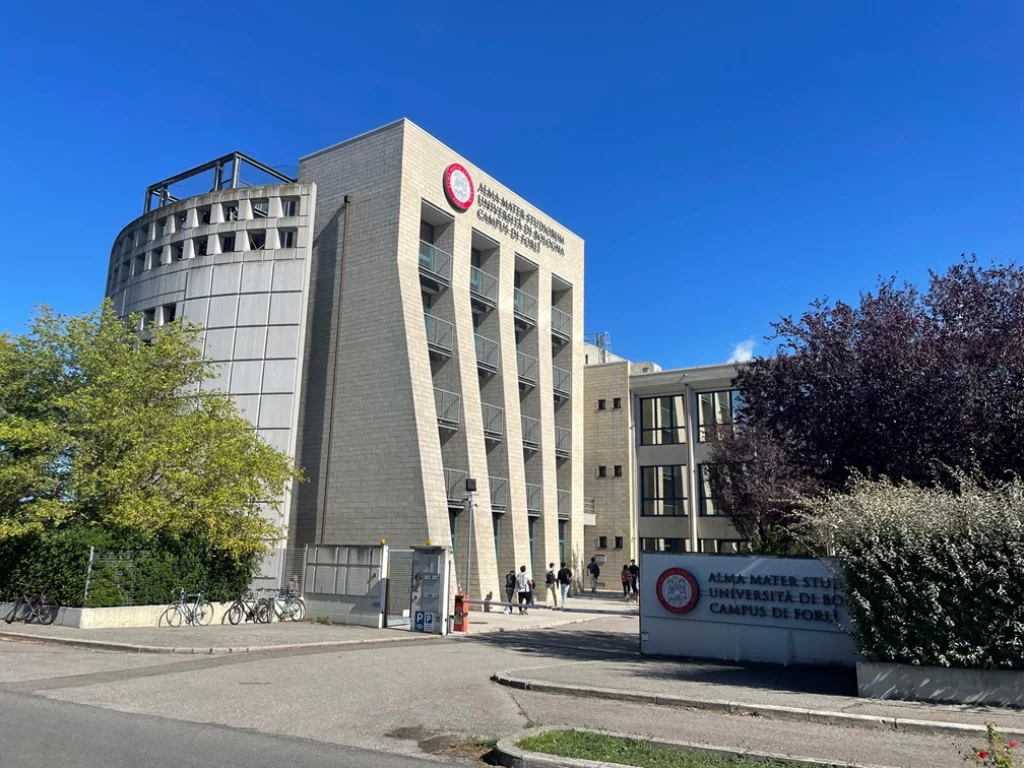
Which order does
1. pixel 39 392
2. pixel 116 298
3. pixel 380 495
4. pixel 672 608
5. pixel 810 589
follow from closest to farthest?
pixel 810 589 → pixel 672 608 → pixel 39 392 → pixel 380 495 → pixel 116 298

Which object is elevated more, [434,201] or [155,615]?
[434,201]

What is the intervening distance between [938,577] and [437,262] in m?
22.1

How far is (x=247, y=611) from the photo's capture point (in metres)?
21.1

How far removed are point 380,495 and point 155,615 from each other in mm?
8231

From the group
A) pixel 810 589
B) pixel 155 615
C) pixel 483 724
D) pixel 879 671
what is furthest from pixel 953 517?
pixel 155 615

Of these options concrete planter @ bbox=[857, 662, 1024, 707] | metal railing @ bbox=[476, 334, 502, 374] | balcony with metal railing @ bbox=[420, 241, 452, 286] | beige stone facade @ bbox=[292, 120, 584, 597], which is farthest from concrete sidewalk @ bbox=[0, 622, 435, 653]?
balcony with metal railing @ bbox=[420, 241, 452, 286]

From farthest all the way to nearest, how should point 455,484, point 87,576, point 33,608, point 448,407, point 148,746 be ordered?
point 448,407
point 455,484
point 33,608
point 87,576
point 148,746

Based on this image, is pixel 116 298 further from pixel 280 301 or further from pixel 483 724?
pixel 483 724

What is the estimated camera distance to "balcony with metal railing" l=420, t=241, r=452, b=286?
29.0m

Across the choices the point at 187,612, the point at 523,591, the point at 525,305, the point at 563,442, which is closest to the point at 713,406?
the point at 563,442

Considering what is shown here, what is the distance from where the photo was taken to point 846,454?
48.9ft

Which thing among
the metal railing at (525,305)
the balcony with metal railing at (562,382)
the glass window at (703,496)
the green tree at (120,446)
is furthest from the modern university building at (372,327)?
the glass window at (703,496)

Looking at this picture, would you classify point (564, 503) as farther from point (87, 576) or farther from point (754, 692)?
point (754, 692)

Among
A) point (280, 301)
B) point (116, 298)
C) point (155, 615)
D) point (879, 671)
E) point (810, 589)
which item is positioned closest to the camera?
point (879, 671)
